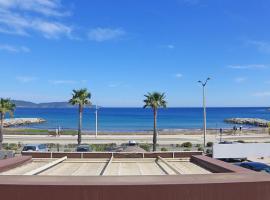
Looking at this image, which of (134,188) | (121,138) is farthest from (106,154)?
(121,138)

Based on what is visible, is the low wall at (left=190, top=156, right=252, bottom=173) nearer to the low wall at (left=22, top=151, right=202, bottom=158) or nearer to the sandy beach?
the low wall at (left=22, top=151, right=202, bottom=158)

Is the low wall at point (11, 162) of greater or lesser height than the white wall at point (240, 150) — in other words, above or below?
above

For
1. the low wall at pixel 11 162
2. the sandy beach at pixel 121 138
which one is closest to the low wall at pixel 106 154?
the low wall at pixel 11 162

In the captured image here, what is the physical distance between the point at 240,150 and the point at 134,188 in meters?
36.5

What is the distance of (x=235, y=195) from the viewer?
38.8 ft

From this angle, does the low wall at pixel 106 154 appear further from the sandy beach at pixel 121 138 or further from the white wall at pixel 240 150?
the sandy beach at pixel 121 138

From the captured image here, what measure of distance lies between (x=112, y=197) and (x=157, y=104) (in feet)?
174

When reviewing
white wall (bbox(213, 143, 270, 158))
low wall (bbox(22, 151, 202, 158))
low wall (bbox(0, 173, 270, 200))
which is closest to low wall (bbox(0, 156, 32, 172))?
low wall (bbox(22, 151, 202, 158))

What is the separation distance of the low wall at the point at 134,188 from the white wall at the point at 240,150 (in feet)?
107

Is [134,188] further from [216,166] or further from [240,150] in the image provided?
[240,150]

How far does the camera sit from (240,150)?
152 feet

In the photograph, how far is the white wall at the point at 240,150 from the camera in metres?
44.4

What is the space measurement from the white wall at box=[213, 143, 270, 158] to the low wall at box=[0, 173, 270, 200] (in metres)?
32.6

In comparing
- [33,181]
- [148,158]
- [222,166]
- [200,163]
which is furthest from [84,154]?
[33,181]
